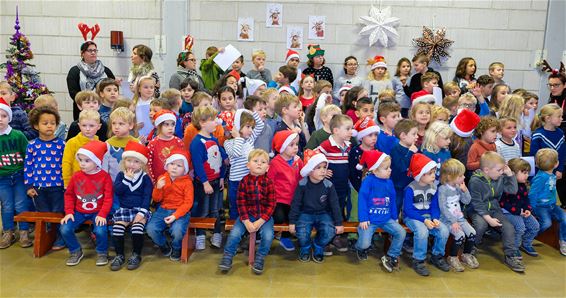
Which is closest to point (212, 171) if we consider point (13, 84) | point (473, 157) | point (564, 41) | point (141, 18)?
point (473, 157)

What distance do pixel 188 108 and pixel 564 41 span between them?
624 cm

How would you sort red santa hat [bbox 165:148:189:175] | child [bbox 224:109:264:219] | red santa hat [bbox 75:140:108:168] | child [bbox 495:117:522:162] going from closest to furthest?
red santa hat [bbox 75:140:108:168]
red santa hat [bbox 165:148:189:175]
child [bbox 224:109:264:219]
child [bbox 495:117:522:162]

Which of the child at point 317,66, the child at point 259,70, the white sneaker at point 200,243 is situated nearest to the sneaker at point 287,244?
the white sneaker at point 200,243

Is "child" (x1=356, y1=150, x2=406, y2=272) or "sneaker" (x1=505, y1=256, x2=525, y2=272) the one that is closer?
"child" (x1=356, y1=150, x2=406, y2=272)

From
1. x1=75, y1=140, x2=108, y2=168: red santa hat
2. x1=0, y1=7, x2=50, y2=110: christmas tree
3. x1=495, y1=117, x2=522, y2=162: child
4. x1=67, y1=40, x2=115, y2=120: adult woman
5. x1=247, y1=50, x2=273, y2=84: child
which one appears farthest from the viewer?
x1=247, y1=50, x2=273, y2=84: child

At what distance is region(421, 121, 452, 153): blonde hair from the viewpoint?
405 centimetres

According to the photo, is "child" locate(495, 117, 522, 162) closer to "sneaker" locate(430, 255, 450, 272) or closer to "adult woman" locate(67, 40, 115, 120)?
"sneaker" locate(430, 255, 450, 272)

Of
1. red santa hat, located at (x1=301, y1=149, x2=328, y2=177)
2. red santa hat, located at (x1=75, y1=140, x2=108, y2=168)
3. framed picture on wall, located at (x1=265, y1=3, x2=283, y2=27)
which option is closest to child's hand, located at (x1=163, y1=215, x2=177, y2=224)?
red santa hat, located at (x1=75, y1=140, x2=108, y2=168)

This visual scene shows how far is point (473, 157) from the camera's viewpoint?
170 inches

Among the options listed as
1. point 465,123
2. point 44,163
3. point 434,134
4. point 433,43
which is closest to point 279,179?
point 434,134

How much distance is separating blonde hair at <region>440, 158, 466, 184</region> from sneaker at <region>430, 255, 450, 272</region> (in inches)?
25.6

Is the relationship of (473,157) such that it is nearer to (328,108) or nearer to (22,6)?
(328,108)

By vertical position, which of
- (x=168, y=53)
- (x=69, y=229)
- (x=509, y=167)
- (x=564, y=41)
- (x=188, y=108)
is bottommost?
(x=69, y=229)

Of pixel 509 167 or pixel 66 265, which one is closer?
pixel 66 265
